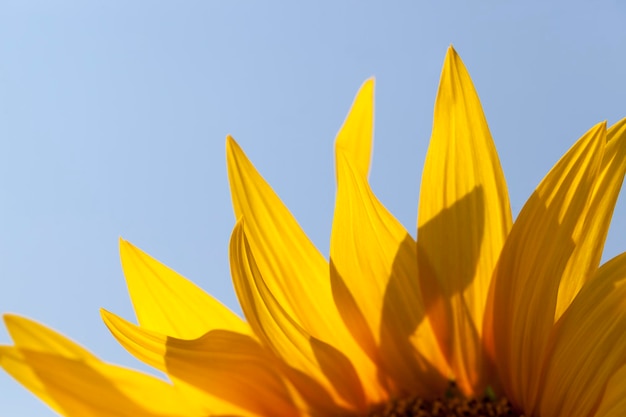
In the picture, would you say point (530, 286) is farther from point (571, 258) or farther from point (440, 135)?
point (440, 135)

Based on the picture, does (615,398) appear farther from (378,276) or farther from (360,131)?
(360,131)

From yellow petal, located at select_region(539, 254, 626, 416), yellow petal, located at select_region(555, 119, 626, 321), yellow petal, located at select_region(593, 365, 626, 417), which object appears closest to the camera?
yellow petal, located at select_region(593, 365, 626, 417)

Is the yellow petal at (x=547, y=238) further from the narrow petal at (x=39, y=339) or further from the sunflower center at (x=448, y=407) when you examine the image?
the narrow petal at (x=39, y=339)

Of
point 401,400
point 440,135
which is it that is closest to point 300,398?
point 401,400

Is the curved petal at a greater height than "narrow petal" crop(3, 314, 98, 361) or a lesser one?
lesser

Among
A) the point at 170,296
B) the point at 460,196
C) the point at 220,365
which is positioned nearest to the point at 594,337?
the point at 460,196

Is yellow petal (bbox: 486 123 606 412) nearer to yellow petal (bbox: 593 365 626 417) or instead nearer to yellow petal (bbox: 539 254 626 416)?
yellow petal (bbox: 539 254 626 416)

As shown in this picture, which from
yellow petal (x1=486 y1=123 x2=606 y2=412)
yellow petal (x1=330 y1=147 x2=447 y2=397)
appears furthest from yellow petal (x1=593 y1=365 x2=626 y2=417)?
yellow petal (x1=330 y1=147 x2=447 y2=397)
